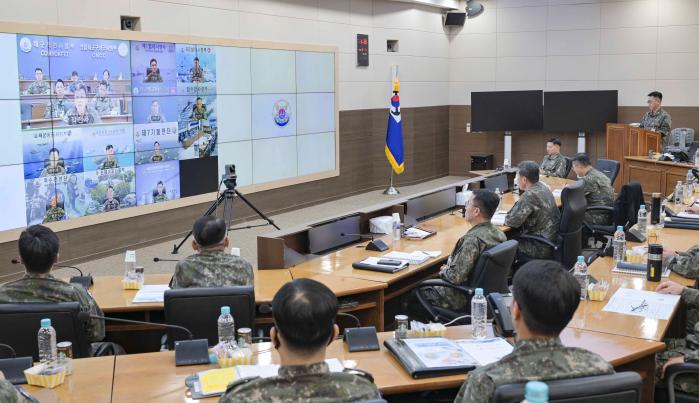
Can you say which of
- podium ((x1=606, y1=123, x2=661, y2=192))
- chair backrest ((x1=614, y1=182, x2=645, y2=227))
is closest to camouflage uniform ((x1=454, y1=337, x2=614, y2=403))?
chair backrest ((x1=614, y1=182, x2=645, y2=227))

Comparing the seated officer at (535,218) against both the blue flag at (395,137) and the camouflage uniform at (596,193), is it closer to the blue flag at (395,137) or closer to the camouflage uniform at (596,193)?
the camouflage uniform at (596,193)

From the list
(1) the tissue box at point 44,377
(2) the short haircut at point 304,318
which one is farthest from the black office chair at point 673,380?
(1) the tissue box at point 44,377

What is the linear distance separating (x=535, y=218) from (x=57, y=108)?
4896mm

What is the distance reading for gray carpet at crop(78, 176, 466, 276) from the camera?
26.5 feet

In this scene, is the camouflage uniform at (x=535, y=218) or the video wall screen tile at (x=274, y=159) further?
the video wall screen tile at (x=274, y=159)

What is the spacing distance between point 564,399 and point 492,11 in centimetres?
1295

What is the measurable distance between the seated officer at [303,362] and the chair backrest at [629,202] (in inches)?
222

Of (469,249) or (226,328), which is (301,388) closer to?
(226,328)

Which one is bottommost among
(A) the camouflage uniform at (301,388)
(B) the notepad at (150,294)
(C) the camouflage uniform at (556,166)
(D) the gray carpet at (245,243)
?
(D) the gray carpet at (245,243)

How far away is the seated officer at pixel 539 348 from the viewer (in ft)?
8.01

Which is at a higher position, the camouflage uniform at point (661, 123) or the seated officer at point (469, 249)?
the camouflage uniform at point (661, 123)

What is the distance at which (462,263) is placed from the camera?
4926 mm

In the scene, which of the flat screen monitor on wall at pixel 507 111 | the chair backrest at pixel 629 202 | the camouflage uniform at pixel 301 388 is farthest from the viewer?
the flat screen monitor on wall at pixel 507 111

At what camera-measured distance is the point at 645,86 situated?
42.7 feet
